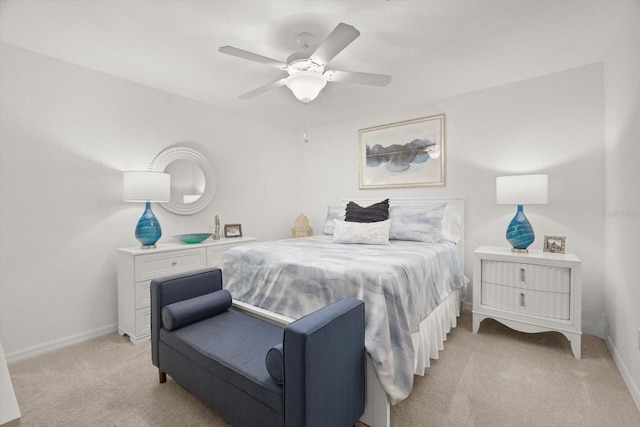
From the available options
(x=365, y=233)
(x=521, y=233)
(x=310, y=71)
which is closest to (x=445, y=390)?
(x=365, y=233)

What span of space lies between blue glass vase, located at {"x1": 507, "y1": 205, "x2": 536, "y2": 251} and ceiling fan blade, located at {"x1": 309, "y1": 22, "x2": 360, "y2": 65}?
2147mm

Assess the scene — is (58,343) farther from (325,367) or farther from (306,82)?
(306,82)

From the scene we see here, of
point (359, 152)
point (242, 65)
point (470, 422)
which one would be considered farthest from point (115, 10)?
point (470, 422)

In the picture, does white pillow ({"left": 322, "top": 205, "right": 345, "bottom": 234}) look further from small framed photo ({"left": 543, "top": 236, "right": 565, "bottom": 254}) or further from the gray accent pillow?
small framed photo ({"left": 543, "top": 236, "right": 565, "bottom": 254})

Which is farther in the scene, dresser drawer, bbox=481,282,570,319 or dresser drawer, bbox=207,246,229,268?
dresser drawer, bbox=207,246,229,268

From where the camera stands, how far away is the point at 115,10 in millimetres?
1937

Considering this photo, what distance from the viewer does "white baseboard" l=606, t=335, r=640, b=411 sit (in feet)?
5.75

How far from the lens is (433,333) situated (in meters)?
2.17

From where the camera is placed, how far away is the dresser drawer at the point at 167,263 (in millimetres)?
2662

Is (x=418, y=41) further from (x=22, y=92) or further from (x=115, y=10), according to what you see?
(x=22, y=92)

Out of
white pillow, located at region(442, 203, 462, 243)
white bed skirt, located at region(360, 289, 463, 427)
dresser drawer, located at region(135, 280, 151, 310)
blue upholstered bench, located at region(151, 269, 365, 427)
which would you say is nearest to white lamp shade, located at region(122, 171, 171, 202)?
dresser drawer, located at region(135, 280, 151, 310)

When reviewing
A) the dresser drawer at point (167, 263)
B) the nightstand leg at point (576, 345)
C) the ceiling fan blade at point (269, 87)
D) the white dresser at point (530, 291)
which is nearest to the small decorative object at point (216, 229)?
the dresser drawer at point (167, 263)

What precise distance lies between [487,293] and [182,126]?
357 centimetres

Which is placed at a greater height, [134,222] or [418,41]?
[418,41]
